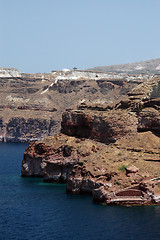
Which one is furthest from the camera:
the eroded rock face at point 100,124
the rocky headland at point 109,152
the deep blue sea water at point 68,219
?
the eroded rock face at point 100,124

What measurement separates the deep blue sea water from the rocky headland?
2.25 m

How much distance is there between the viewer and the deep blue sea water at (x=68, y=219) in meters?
46.0

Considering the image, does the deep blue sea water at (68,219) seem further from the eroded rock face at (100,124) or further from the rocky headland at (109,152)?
the eroded rock face at (100,124)

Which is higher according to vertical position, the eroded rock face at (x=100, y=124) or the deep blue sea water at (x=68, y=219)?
the eroded rock face at (x=100, y=124)

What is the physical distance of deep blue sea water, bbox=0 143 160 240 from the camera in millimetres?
45969

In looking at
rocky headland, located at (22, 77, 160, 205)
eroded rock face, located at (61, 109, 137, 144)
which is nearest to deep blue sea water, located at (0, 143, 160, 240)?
rocky headland, located at (22, 77, 160, 205)

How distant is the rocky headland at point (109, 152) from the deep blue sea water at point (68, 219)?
2245mm

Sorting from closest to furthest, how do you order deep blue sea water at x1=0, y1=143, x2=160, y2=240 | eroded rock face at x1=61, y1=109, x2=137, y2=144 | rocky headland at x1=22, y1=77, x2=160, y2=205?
deep blue sea water at x1=0, y1=143, x2=160, y2=240 < rocky headland at x1=22, y1=77, x2=160, y2=205 < eroded rock face at x1=61, y1=109, x2=137, y2=144

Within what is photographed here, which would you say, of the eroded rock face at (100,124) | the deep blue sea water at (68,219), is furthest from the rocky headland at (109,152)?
the deep blue sea water at (68,219)

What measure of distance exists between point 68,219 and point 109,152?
19.0 m

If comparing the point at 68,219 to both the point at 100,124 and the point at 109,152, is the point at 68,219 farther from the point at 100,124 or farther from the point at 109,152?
the point at 100,124

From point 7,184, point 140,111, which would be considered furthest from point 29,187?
point 140,111

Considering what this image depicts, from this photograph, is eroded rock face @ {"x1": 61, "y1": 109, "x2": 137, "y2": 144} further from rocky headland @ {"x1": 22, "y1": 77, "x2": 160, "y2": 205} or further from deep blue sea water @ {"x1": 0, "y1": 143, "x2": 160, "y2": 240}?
deep blue sea water @ {"x1": 0, "y1": 143, "x2": 160, "y2": 240}

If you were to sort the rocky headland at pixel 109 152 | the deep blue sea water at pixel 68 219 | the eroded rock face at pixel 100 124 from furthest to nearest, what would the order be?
the eroded rock face at pixel 100 124 → the rocky headland at pixel 109 152 → the deep blue sea water at pixel 68 219
